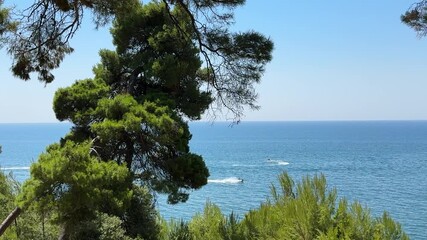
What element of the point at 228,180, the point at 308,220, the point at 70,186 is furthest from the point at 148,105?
the point at 228,180

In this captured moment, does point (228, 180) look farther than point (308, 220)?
Yes

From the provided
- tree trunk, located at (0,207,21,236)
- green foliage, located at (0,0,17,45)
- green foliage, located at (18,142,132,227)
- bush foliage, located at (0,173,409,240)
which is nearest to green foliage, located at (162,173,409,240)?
bush foliage, located at (0,173,409,240)

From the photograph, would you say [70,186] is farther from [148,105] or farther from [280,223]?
[280,223]

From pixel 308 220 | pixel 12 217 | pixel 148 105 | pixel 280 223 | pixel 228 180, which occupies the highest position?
pixel 148 105

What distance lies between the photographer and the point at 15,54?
281 inches

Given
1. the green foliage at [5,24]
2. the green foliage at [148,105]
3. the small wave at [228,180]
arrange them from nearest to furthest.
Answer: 1. the green foliage at [5,24]
2. the green foliage at [148,105]
3. the small wave at [228,180]

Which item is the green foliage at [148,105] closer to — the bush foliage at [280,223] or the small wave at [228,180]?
the bush foliage at [280,223]

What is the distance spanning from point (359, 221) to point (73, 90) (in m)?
5.94

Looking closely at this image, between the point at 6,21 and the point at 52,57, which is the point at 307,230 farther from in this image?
the point at 6,21

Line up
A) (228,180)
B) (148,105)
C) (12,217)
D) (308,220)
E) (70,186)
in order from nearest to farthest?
1. (70,186)
2. (12,217)
3. (308,220)
4. (148,105)
5. (228,180)

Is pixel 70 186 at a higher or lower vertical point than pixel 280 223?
higher

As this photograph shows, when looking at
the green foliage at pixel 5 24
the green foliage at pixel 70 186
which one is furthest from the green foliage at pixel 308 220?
the green foliage at pixel 5 24

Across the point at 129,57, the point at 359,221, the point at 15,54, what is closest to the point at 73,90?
the point at 129,57

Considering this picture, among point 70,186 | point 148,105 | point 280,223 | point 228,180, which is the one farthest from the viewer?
point 228,180
